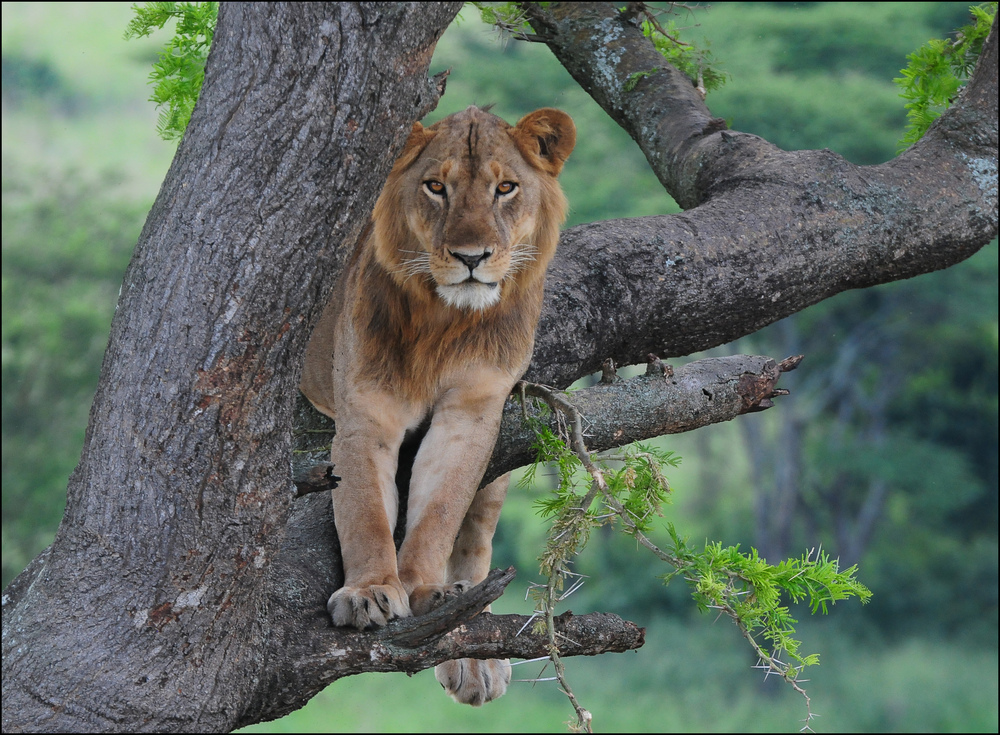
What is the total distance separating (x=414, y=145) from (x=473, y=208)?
30 centimetres

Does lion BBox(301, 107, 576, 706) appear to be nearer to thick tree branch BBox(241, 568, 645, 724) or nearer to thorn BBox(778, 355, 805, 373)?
thick tree branch BBox(241, 568, 645, 724)

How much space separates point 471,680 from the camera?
123 inches

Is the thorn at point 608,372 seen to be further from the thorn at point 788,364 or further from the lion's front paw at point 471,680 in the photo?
the lion's front paw at point 471,680

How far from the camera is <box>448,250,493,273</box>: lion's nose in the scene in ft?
8.91

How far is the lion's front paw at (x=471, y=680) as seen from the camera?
123 inches

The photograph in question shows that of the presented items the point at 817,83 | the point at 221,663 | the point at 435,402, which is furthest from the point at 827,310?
the point at 221,663

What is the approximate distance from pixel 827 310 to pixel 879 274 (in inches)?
478

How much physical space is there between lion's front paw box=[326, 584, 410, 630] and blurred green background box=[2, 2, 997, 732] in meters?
11.7

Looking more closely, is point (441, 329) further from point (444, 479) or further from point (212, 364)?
point (212, 364)

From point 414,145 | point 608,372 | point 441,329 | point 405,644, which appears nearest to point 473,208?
point 414,145

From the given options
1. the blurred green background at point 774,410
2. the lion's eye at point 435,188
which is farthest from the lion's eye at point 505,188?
the blurred green background at point 774,410

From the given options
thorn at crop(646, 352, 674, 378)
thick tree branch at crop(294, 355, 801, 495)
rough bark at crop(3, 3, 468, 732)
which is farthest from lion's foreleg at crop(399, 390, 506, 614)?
rough bark at crop(3, 3, 468, 732)

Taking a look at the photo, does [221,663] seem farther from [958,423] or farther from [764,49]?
[958,423]

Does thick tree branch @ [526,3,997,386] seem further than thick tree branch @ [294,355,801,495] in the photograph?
Yes
